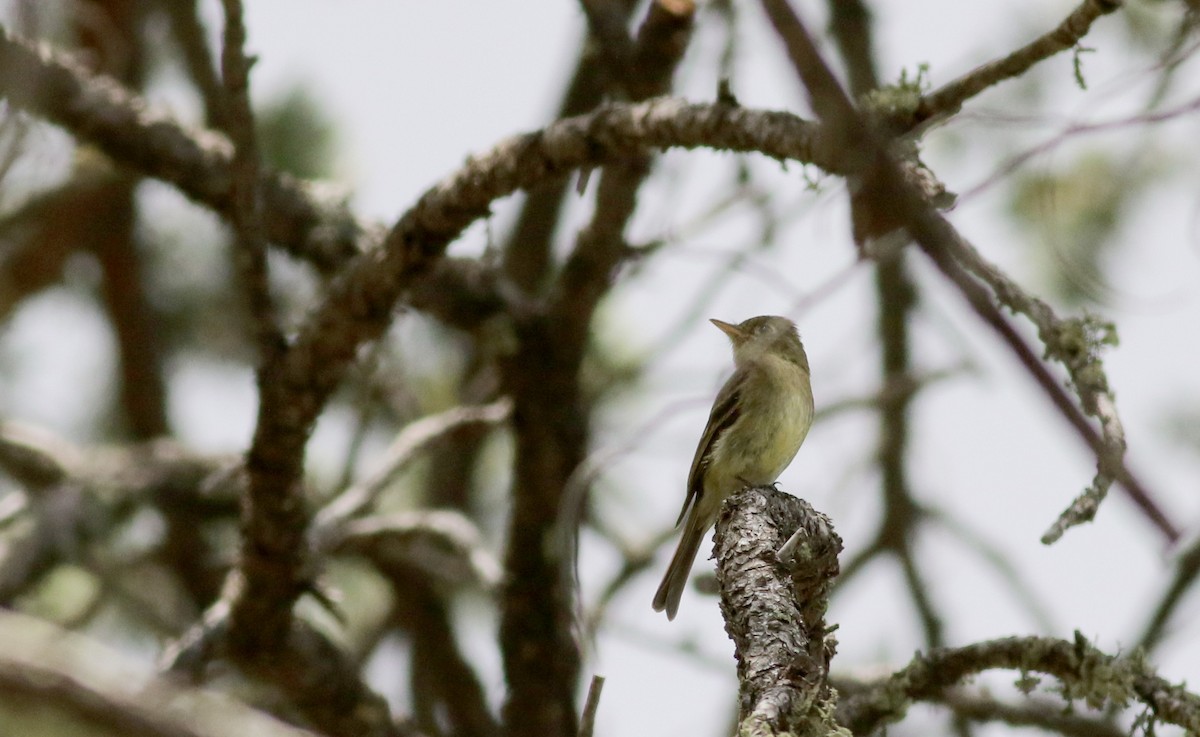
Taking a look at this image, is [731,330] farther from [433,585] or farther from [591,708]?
[591,708]

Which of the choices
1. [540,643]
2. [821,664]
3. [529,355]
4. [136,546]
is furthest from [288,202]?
[821,664]

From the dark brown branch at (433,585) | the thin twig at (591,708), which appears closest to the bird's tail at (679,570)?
the dark brown branch at (433,585)

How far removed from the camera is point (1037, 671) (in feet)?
9.12

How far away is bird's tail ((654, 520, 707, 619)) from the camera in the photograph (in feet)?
15.7

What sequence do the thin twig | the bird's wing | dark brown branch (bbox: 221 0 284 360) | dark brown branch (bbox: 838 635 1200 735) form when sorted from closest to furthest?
1. the thin twig
2. dark brown branch (bbox: 838 635 1200 735)
3. dark brown branch (bbox: 221 0 284 360)
4. the bird's wing

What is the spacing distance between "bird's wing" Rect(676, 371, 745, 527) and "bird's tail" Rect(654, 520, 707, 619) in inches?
4.7

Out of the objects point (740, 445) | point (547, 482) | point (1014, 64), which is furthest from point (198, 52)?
point (1014, 64)

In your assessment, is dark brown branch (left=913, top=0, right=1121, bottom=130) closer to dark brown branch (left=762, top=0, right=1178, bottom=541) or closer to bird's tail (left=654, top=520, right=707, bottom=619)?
dark brown branch (left=762, top=0, right=1178, bottom=541)

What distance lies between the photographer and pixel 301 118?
7086mm

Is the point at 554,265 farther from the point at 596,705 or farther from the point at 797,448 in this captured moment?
the point at 596,705

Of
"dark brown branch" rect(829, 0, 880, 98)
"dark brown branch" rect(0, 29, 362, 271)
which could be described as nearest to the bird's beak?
"dark brown branch" rect(829, 0, 880, 98)

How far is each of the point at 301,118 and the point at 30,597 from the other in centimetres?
287

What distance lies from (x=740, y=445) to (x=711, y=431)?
0.41 ft

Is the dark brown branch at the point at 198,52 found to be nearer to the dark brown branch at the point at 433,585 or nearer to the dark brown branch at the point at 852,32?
the dark brown branch at the point at 433,585
